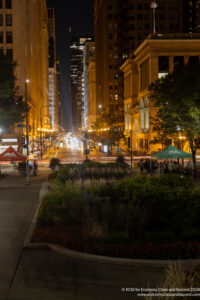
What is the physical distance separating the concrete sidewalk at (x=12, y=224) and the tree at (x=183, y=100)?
1555 cm

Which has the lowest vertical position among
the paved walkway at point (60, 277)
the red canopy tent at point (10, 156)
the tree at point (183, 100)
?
the paved walkway at point (60, 277)

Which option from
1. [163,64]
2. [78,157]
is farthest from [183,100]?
[163,64]

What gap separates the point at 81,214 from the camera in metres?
12.5

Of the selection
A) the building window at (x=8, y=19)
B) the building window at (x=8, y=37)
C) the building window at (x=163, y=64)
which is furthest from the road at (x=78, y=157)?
the building window at (x=8, y=19)

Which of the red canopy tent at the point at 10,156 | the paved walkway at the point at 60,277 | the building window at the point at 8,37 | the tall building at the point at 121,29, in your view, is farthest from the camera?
the tall building at the point at 121,29

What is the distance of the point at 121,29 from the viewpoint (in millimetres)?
132250

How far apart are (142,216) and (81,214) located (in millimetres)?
2171

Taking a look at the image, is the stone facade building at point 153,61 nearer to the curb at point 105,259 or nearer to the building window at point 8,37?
the building window at point 8,37

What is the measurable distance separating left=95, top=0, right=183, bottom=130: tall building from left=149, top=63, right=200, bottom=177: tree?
256ft

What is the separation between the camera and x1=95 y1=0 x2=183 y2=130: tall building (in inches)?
4562

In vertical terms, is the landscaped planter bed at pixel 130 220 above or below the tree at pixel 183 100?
below

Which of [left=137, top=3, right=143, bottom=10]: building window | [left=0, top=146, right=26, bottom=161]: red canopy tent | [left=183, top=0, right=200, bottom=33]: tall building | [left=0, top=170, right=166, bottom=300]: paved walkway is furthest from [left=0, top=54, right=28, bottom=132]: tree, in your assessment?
[left=183, top=0, right=200, bottom=33]: tall building

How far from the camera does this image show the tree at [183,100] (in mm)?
31750

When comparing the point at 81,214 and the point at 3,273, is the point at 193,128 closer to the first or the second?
the point at 81,214
